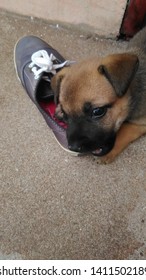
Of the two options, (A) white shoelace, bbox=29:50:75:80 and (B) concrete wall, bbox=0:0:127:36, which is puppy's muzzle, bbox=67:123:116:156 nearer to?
(A) white shoelace, bbox=29:50:75:80

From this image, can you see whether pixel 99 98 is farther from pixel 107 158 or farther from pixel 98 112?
pixel 107 158

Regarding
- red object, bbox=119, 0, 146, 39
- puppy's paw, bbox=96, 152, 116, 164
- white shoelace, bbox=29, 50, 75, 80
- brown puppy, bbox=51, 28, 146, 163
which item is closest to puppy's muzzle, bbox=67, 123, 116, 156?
brown puppy, bbox=51, 28, 146, 163

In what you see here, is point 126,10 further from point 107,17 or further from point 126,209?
point 126,209

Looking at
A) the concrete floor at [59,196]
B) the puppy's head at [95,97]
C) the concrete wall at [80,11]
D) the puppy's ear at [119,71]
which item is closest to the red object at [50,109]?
the concrete floor at [59,196]

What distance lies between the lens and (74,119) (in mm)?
2100

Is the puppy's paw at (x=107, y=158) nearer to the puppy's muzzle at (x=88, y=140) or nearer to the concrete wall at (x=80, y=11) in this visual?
the puppy's muzzle at (x=88, y=140)

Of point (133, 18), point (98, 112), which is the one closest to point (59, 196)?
point (98, 112)

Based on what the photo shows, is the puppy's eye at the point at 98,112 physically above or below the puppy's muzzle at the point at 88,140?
above

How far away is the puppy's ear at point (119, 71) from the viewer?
1982mm

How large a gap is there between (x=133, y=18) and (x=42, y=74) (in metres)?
0.85

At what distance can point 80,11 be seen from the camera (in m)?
2.93

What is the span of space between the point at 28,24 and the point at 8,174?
128 cm

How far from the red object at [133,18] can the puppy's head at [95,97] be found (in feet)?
2.73
